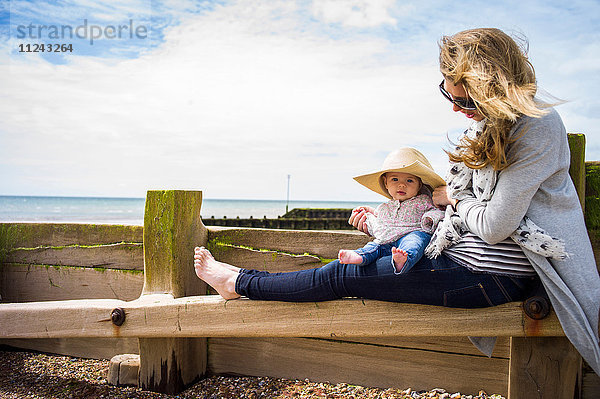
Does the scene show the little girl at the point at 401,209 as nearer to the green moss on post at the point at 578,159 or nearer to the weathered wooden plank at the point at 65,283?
the green moss on post at the point at 578,159

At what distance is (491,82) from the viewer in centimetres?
200

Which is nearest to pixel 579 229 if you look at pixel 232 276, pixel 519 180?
pixel 519 180

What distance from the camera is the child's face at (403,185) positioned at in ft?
8.28

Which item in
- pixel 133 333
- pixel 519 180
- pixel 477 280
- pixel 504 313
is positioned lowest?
pixel 133 333

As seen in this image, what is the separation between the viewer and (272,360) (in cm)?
318

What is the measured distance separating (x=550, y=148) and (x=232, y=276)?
63.6 inches

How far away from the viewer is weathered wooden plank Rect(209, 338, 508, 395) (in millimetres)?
2832

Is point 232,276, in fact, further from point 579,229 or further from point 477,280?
point 579,229

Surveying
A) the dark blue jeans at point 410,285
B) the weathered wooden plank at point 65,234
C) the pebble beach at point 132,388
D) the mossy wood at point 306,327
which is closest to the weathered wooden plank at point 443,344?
the mossy wood at point 306,327

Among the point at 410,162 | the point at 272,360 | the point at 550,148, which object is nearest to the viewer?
the point at 550,148

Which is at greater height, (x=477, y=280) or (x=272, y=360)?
(x=477, y=280)

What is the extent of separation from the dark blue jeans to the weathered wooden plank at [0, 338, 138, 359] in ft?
5.77

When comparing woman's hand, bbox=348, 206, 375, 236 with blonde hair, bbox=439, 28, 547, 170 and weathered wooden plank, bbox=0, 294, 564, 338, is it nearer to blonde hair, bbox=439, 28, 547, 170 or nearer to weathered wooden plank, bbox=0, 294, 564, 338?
weathered wooden plank, bbox=0, 294, 564, 338

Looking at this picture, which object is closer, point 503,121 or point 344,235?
point 503,121
